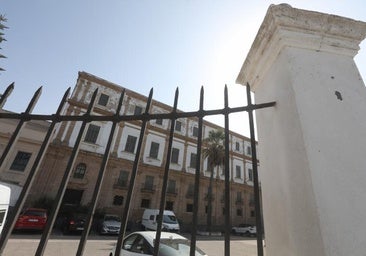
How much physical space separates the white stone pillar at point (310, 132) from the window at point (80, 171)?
20625 millimetres

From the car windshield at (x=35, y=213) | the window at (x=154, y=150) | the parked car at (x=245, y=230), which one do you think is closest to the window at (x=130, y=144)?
the window at (x=154, y=150)

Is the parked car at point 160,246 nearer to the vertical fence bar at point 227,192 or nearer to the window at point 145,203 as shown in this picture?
the vertical fence bar at point 227,192

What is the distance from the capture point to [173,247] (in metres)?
5.04

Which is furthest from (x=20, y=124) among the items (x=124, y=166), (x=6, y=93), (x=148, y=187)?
(x=148, y=187)

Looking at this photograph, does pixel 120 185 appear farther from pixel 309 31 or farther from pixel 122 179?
pixel 309 31

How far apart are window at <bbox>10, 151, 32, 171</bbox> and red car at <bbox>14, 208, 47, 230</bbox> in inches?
272

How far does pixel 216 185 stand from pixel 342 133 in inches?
1058

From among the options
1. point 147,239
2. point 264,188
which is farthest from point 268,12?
point 147,239

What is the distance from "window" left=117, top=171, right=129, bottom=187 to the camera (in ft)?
68.0

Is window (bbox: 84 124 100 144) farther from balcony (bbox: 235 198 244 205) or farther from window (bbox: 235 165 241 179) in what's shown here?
balcony (bbox: 235 198 244 205)

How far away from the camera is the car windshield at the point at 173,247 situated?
478cm

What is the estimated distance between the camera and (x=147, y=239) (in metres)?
5.37

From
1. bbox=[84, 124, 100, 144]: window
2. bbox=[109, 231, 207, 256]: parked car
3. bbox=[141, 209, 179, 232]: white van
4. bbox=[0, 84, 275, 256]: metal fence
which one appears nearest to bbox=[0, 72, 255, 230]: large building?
bbox=[84, 124, 100, 144]: window

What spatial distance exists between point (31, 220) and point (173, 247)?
12098 millimetres
